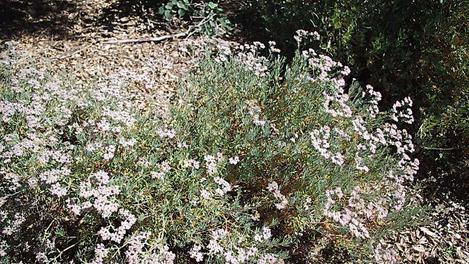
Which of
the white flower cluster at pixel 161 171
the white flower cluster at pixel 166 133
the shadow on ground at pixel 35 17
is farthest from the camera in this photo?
the shadow on ground at pixel 35 17

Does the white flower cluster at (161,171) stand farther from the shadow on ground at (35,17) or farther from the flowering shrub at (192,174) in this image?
the shadow on ground at (35,17)

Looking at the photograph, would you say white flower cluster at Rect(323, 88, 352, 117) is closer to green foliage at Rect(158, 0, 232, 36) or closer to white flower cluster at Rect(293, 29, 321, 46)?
white flower cluster at Rect(293, 29, 321, 46)

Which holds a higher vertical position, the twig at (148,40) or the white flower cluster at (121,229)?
the white flower cluster at (121,229)

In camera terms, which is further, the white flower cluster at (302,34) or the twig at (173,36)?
the twig at (173,36)

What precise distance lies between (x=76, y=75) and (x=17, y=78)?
51.8 inches

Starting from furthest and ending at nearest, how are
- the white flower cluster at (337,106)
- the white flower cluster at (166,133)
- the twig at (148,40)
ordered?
the twig at (148,40), the white flower cluster at (337,106), the white flower cluster at (166,133)

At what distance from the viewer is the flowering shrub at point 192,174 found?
2973mm

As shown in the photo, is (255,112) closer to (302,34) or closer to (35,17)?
(302,34)

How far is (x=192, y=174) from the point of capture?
122 inches

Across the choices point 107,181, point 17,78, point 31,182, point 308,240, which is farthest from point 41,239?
point 308,240

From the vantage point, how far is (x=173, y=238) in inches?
124

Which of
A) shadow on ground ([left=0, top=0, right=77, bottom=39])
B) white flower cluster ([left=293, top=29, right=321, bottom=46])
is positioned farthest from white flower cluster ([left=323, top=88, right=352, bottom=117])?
shadow on ground ([left=0, top=0, right=77, bottom=39])

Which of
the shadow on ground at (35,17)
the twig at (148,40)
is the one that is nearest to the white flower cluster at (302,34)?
the twig at (148,40)

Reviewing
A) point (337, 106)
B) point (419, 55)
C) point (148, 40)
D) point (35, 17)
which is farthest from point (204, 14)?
point (337, 106)
